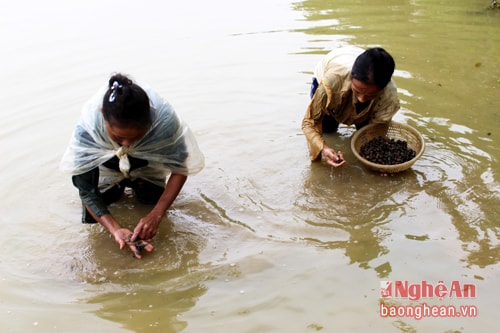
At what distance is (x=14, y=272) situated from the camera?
116 inches

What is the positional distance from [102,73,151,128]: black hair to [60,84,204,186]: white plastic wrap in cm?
30

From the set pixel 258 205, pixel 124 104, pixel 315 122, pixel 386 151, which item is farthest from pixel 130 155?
pixel 386 151

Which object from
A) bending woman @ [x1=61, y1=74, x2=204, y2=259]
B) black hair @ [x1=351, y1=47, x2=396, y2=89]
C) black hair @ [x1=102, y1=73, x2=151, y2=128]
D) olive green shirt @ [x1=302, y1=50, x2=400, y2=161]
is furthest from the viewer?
olive green shirt @ [x1=302, y1=50, x2=400, y2=161]

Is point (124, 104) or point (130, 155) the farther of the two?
point (130, 155)

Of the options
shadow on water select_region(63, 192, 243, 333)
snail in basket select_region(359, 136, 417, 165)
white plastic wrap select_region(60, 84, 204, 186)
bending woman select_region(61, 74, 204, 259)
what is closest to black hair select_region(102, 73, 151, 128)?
bending woman select_region(61, 74, 204, 259)

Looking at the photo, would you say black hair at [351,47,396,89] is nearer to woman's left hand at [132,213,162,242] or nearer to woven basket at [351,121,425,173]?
woven basket at [351,121,425,173]

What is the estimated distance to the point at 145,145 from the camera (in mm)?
2857

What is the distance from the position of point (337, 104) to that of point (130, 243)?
1.79m

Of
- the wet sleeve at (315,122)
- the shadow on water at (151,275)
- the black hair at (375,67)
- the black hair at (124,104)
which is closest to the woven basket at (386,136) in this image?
the wet sleeve at (315,122)

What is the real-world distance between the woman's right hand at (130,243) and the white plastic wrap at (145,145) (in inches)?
14.5

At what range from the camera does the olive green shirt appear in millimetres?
3553

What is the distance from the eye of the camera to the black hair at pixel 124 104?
7.67 ft

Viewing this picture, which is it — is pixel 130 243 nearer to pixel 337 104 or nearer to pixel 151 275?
pixel 151 275

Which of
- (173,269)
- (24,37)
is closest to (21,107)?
(24,37)
